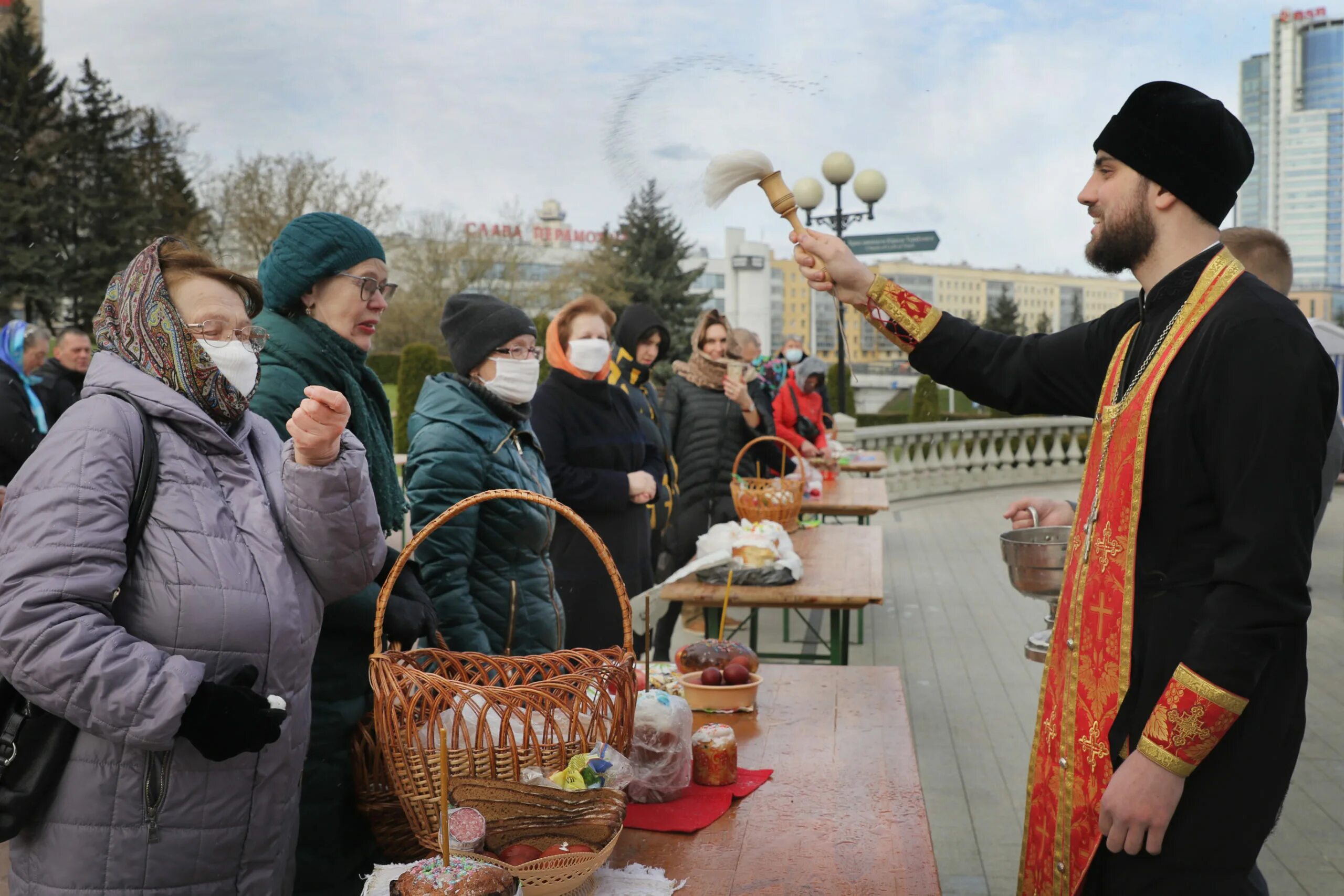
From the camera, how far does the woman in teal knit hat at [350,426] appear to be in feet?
7.30

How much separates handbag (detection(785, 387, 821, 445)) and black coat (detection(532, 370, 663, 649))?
4132mm

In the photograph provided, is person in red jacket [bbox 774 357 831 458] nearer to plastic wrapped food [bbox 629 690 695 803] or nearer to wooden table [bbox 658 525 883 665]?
wooden table [bbox 658 525 883 665]

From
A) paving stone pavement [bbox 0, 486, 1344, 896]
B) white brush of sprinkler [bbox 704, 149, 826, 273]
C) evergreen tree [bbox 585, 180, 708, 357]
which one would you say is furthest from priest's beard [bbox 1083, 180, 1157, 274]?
evergreen tree [bbox 585, 180, 708, 357]

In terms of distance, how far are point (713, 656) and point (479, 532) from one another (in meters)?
0.71

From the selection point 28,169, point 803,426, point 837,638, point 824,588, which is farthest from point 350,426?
point 28,169

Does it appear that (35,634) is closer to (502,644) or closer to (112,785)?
(112,785)

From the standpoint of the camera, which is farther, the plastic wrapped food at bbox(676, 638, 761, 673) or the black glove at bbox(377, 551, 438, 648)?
the plastic wrapped food at bbox(676, 638, 761, 673)

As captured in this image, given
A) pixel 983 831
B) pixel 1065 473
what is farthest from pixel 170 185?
pixel 983 831

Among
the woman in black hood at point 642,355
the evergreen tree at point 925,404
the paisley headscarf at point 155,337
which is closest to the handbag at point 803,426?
the woman in black hood at point 642,355

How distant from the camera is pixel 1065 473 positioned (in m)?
16.3

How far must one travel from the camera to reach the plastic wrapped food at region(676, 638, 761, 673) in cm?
283

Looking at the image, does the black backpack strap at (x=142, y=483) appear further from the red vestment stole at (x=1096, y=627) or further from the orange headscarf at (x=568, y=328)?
the orange headscarf at (x=568, y=328)

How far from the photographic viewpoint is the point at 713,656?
284 cm

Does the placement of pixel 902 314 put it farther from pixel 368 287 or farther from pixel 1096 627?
pixel 368 287
